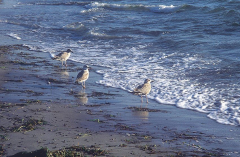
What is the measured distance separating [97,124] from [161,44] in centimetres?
1009

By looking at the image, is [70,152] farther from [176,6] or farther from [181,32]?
[176,6]

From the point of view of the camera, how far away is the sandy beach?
5434 mm

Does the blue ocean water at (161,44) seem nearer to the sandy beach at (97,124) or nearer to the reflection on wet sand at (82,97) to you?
the sandy beach at (97,124)

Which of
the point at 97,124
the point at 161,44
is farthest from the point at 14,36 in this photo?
the point at 97,124

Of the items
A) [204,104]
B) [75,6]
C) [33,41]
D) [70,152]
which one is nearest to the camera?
[70,152]

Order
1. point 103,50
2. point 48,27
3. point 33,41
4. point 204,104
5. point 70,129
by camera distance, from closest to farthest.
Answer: point 70,129, point 204,104, point 103,50, point 33,41, point 48,27

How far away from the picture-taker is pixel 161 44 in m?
16.2

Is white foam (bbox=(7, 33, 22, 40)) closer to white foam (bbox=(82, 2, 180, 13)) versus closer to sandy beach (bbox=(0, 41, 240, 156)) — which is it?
sandy beach (bbox=(0, 41, 240, 156))

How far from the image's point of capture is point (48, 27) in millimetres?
22156

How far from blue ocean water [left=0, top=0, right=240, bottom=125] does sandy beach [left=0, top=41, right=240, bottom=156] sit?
2.40ft

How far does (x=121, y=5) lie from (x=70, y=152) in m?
26.9

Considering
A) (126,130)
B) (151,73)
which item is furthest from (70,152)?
(151,73)

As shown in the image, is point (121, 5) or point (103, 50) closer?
point (103, 50)

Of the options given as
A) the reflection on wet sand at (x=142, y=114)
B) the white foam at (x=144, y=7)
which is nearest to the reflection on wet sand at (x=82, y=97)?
the reflection on wet sand at (x=142, y=114)
